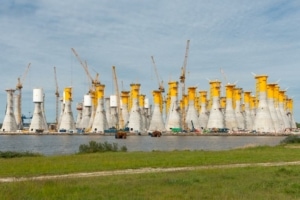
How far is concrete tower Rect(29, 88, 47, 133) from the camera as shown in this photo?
6469 inches

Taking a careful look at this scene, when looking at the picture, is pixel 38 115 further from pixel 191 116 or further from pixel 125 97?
pixel 191 116

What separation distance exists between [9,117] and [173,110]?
194 feet

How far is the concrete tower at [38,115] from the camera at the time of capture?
16431 cm

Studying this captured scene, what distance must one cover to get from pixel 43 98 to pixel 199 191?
525 ft

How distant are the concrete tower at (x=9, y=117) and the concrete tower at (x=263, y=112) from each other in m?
84.5

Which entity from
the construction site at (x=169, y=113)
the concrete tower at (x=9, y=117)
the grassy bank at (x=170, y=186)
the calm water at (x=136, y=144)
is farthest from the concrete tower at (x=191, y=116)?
the grassy bank at (x=170, y=186)

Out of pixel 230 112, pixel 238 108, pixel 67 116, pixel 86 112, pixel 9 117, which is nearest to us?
pixel 230 112

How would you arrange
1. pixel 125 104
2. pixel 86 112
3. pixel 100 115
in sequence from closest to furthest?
pixel 100 115, pixel 125 104, pixel 86 112

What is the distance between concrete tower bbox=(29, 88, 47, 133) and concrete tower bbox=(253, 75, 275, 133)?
7156 cm

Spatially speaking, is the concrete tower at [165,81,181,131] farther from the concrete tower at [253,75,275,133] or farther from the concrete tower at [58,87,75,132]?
the concrete tower at [58,87,75,132]

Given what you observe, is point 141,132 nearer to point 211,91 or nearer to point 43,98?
point 211,91

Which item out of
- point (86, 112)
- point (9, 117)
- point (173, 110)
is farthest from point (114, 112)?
point (9, 117)

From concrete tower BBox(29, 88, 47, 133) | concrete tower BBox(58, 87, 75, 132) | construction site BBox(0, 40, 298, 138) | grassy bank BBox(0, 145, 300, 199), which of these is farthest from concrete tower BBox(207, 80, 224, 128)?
grassy bank BBox(0, 145, 300, 199)

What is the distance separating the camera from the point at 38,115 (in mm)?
170875
